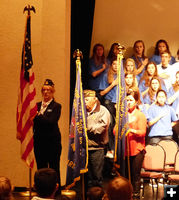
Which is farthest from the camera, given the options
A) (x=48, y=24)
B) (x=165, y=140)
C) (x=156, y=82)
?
(x=156, y=82)

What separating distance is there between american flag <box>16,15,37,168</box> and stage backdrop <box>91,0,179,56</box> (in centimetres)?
323

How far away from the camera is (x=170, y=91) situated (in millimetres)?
8344

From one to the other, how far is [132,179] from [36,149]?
63.0 inches

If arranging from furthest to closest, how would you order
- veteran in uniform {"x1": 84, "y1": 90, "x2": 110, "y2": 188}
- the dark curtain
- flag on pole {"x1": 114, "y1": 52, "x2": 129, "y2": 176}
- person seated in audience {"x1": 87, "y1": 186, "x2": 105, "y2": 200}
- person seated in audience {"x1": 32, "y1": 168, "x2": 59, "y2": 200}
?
the dark curtain → veteran in uniform {"x1": 84, "y1": 90, "x2": 110, "y2": 188} → flag on pole {"x1": 114, "y1": 52, "x2": 129, "y2": 176} → person seated in audience {"x1": 87, "y1": 186, "x2": 105, "y2": 200} → person seated in audience {"x1": 32, "y1": 168, "x2": 59, "y2": 200}

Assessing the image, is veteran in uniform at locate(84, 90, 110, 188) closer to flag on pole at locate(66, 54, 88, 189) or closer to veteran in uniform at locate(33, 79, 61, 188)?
flag on pole at locate(66, 54, 88, 189)

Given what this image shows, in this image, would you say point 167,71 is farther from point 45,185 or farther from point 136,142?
point 45,185

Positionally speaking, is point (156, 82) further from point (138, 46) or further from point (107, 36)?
point (107, 36)

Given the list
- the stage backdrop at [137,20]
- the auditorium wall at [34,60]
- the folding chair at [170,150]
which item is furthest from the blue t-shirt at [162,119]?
the auditorium wall at [34,60]

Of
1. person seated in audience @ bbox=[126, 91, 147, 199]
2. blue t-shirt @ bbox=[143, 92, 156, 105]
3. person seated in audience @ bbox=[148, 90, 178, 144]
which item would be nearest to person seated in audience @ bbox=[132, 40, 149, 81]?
blue t-shirt @ bbox=[143, 92, 156, 105]

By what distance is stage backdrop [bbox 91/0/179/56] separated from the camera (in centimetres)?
862

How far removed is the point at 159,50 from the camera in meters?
8.38

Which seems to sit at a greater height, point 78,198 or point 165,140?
point 165,140

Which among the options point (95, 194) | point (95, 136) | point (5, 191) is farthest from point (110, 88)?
point (5, 191)

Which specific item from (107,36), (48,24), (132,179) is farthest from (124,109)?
(107,36)
